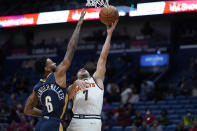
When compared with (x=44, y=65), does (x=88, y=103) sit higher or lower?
lower

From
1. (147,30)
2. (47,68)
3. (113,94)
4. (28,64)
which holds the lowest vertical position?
(47,68)

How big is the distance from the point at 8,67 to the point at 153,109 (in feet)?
32.3

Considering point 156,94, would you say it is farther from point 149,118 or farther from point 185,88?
point 149,118

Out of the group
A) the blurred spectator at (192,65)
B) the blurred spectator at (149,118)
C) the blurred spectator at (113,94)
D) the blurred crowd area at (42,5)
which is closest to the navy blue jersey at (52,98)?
the blurred crowd area at (42,5)

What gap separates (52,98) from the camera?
5840 mm

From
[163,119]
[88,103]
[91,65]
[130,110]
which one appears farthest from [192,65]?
[88,103]

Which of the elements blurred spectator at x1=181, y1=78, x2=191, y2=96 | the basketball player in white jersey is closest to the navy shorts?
the basketball player in white jersey

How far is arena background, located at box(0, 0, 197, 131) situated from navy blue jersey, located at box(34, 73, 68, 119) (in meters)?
4.98

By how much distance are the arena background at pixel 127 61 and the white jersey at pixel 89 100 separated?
4.31 metres

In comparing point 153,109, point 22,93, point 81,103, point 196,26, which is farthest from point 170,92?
point 81,103

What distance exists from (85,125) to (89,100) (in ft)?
1.20

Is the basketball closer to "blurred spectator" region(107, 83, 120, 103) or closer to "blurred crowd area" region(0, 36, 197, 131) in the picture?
"blurred crowd area" region(0, 36, 197, 131)

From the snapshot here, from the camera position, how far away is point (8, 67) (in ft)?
74.9

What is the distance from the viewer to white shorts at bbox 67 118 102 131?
247 inches
